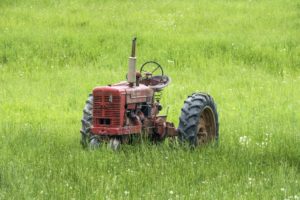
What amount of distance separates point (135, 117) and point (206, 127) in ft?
4.07

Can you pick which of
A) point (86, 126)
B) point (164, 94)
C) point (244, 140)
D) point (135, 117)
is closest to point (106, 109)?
point (135, 117)

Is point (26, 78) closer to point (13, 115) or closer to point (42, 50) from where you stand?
point (42, 50)

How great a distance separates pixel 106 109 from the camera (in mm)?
10508

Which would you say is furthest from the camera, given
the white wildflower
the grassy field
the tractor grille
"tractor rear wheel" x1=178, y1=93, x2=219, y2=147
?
the white wildflower

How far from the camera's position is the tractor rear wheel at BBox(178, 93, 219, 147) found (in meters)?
10.8

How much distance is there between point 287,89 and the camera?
55.2 ft

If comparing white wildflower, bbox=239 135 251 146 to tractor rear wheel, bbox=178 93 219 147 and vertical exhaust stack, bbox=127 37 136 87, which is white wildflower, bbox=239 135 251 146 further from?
vertical exhaust stack, bbox=127 37 136 87

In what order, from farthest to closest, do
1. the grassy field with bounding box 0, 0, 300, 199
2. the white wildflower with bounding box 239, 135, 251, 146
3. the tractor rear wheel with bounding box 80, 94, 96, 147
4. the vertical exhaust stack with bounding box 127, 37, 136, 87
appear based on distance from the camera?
1. the white wildflower with bounding box 239, 135, 251, 146
2. the tractor rear wheel with bounding box 80, 94, 96, 147
3. the vertical exhaust stack with bounding box 127, 37, 136, 87
4. the grassy field with bounding box 0, 0, 300, 199

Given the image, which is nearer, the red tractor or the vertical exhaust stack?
the red tractor

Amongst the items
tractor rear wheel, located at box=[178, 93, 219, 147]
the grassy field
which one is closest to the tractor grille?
the grassy field

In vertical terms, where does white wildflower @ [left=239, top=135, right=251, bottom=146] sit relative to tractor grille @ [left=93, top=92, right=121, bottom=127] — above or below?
below

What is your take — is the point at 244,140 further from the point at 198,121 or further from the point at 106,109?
the point at 106,109

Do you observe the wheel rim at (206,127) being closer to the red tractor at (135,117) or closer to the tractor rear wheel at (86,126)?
the red tractor at (135,117)

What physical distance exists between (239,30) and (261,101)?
7.77 m
